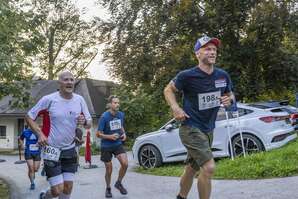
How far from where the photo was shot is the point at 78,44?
50.7 metres

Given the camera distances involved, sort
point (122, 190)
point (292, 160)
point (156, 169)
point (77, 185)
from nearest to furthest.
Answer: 1. point (122, 190)
2. point (292, 160)
3. point (77, 185)
4. point (156, 169)

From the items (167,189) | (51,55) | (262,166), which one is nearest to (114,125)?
(167,189)

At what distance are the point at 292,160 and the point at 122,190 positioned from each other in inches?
152

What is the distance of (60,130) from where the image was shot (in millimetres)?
6512

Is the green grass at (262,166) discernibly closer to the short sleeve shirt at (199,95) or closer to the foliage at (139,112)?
the short sleeve shirt at (199,95)

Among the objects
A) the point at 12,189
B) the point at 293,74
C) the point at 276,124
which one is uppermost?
the point at 293,74

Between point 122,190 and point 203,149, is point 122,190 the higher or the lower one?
the lower one

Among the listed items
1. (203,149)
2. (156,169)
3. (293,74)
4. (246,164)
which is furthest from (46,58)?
(203,149)

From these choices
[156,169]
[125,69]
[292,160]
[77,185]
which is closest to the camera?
[292,160]

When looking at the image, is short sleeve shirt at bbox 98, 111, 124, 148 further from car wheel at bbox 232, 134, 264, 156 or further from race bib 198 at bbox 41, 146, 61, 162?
car wheel at bbox 232, 134, 264, 156

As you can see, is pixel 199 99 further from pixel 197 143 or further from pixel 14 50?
pixel 14 50

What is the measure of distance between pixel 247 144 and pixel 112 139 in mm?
5149

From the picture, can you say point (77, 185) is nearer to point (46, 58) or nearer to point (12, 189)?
point (12, 189)

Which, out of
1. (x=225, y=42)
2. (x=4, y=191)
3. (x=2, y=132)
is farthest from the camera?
(x=2, y=132)
